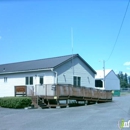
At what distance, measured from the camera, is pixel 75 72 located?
2770 cm

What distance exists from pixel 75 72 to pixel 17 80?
7.26 metres

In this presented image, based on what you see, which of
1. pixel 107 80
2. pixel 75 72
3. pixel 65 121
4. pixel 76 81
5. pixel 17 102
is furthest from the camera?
pixel 107 80

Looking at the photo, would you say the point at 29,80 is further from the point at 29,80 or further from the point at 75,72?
the point at 75,72

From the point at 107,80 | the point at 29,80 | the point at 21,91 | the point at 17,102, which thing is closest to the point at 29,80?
the point at 29,80

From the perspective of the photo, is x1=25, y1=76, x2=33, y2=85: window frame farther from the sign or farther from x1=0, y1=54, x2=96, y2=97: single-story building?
the sign

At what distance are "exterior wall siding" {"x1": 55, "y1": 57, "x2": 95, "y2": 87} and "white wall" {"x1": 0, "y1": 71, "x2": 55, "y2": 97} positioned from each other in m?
1.17

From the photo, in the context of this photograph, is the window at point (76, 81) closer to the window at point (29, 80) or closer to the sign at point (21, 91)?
the window at point (29, 80)

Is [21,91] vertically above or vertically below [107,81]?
below

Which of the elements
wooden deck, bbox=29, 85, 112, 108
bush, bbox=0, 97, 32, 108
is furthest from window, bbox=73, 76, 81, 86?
bush, bbox=0, 97, 32, 108

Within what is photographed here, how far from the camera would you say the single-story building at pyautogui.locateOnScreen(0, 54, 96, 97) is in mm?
24688

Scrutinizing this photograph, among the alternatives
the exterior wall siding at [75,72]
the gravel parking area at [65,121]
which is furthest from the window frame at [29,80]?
the gravel parking area at [65,121]

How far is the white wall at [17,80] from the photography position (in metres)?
24.5

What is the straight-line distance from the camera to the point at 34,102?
69.2ft

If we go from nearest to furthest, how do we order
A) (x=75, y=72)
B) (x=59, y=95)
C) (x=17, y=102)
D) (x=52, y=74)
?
1. (x=17, y=102)
2. (x=59, y=95)
3. (x=52, y=74)
4. (x=75, y=72)
